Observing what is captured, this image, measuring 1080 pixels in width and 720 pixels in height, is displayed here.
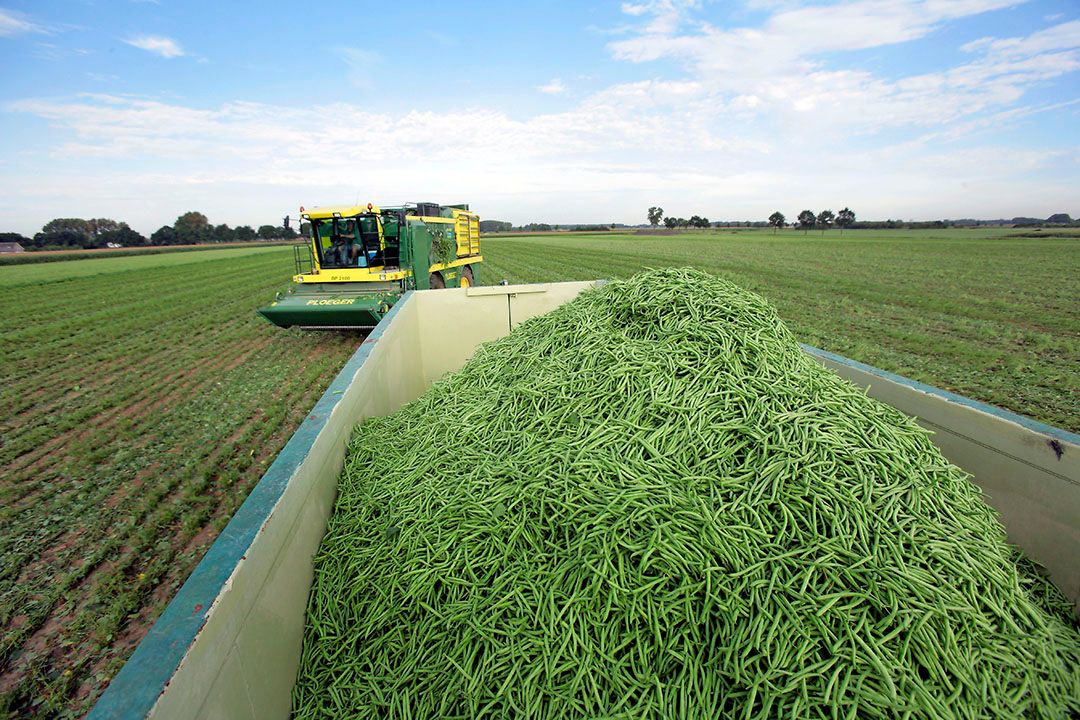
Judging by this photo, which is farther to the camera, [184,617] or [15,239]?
[15,239]

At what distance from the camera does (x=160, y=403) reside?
6121mm

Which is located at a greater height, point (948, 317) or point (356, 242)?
point (356, 242)

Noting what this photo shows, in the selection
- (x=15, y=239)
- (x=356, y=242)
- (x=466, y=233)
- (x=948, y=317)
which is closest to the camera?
(x=356, y=242)

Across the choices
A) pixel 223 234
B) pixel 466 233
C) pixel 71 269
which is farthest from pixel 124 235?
pixel 466 233

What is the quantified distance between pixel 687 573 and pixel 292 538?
1.45m

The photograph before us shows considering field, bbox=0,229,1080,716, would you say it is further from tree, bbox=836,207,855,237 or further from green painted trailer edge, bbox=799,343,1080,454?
tree, bbox=836,207,855,237

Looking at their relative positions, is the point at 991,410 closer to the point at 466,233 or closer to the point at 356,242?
the point at 356,242

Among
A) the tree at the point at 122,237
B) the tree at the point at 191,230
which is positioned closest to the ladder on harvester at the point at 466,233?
the tree at the point at 122,237

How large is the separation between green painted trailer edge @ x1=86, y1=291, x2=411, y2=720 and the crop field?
1851 millimetres

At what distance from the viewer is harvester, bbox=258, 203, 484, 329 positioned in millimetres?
7422

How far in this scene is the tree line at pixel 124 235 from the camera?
1975 inches

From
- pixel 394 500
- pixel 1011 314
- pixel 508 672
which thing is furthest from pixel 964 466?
pixel 1011 314

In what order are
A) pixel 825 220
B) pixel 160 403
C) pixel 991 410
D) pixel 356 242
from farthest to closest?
pixel 825 220 → pixel 356 242 → pixel 160 403 → pixel 991 410

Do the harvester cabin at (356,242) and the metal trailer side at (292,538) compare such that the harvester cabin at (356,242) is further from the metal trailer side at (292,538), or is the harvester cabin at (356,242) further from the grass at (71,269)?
the grass at (71,269)
